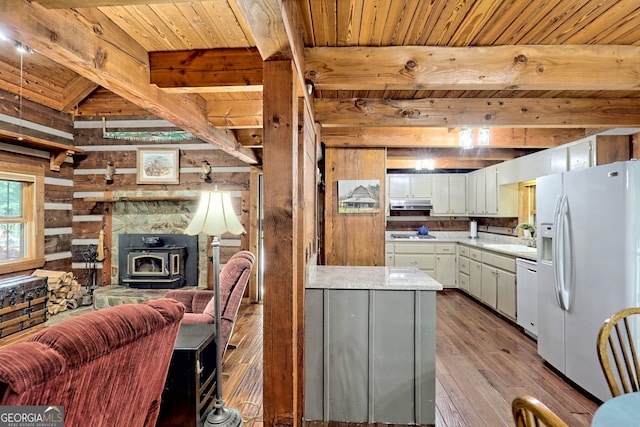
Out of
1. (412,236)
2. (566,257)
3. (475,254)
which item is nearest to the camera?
(566,257)

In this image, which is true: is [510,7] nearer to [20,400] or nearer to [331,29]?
[331,29]

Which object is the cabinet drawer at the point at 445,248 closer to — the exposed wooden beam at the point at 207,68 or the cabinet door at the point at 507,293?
the cabinet door at the point at 507,293

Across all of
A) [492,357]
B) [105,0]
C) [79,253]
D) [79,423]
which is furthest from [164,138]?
[492,357]

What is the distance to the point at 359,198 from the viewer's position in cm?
380

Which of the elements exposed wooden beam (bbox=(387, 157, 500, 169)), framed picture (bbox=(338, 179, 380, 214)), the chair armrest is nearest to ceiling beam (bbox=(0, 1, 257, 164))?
the chair armrest

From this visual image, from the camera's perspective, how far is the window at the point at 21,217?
3932 mm

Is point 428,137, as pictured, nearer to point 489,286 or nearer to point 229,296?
point 489,286

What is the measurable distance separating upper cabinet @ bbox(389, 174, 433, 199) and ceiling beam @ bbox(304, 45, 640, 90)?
3.93 m

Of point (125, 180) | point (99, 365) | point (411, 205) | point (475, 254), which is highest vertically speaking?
point (125, 180)

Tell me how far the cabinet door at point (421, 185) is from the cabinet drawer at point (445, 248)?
101 centimetres

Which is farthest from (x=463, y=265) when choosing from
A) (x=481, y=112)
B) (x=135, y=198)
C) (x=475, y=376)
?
(x=135, y=198)

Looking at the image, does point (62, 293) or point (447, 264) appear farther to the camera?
point (447, 264)

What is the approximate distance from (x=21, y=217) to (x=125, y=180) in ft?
4.48

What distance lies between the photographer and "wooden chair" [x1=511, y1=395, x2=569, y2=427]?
635 millimetres
